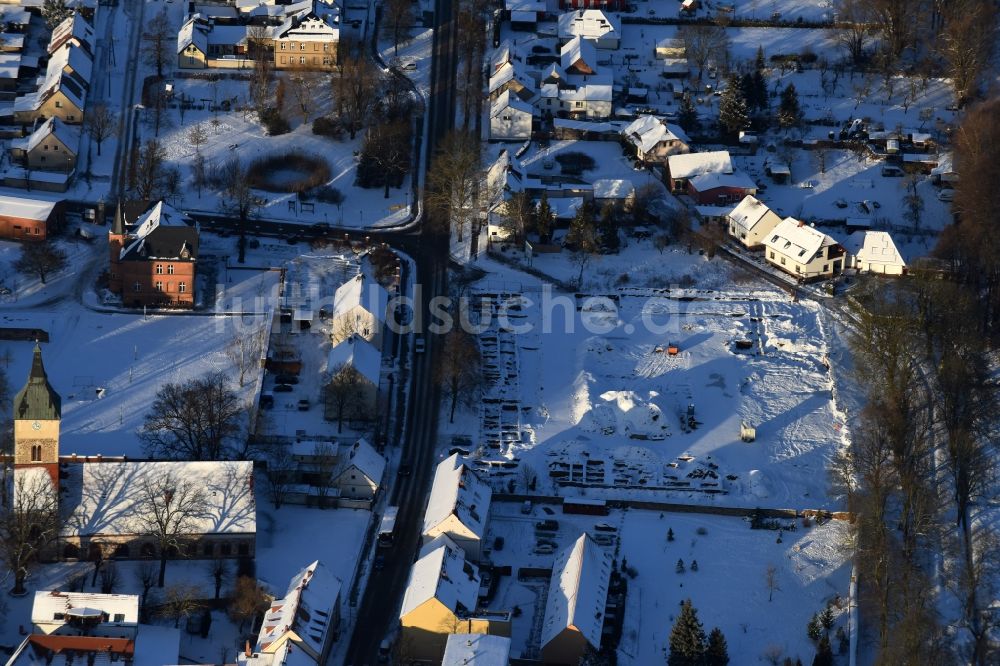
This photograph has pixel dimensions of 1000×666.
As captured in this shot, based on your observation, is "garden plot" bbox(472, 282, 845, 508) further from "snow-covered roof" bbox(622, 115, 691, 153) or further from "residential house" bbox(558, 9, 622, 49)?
"residential house" bbox(558, 9, 622, 49)

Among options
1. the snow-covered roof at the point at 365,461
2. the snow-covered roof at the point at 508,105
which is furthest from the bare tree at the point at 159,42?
the snow-covered roof at the point at 365,461

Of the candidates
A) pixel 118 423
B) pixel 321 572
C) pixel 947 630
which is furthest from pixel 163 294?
pixel 947 630

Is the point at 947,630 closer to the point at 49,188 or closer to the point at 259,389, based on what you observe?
the point at 259,389

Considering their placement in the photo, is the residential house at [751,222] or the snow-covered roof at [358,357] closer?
the snow-covered roof at [358,357]

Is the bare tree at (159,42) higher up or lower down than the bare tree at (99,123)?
higher up

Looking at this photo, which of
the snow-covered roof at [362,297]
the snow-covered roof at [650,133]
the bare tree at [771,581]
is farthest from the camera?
the snow-covered roof at [650,133]

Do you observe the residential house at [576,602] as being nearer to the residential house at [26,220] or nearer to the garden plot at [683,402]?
the garden plot at [683,402]
